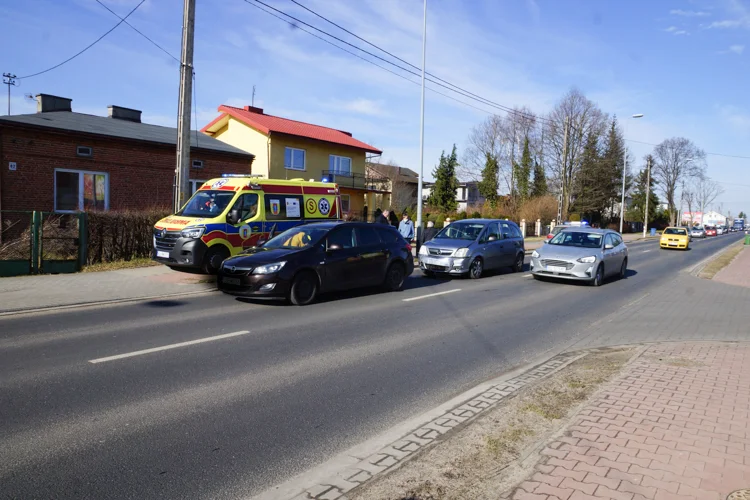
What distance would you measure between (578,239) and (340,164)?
24293mm

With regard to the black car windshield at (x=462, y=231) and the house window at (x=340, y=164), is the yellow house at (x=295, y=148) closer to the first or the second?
the house window at (x=340, y=164)

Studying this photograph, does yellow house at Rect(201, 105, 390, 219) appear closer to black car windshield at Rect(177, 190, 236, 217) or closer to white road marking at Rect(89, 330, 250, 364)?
black car windshield at Rect(177, 190, 236, 217)

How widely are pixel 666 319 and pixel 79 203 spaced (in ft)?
65.4

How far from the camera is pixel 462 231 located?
15875mm

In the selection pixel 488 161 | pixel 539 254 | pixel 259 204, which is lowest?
pixel 539 254

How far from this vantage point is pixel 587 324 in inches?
365

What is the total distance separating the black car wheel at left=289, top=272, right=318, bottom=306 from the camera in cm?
1005

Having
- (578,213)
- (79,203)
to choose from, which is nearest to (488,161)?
(578,213)

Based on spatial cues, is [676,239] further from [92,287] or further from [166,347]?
[166,347]

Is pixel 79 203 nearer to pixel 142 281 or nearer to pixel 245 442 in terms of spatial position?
pixel 142 281

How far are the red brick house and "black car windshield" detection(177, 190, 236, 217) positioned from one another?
16.4ft

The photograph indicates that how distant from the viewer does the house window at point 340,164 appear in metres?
37.0

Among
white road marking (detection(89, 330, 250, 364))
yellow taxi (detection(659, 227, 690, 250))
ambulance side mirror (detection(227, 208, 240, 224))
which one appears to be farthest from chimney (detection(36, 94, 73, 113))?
yellow taxi (detection(659, 227, 690, 250))

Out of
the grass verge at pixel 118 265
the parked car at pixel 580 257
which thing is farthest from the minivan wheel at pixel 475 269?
the grass verge at pixel 118 265
